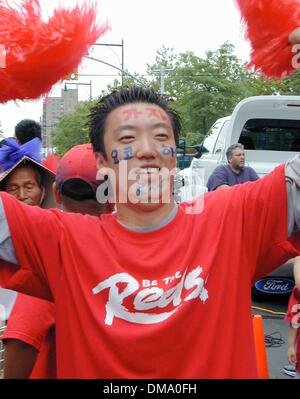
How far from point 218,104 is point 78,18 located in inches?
818

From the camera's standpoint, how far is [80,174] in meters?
2.03

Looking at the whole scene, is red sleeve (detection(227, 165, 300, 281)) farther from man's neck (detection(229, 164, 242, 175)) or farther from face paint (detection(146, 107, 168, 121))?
man's neck (detection(229, 164, 242, 175))

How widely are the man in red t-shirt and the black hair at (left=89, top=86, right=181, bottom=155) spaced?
0.30 feet

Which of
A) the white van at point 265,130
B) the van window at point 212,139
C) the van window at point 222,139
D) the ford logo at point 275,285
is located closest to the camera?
the ford logo at point 275,285

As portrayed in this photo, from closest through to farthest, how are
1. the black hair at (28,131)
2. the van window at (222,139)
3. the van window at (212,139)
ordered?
the black hair at (28,131) < the van window at (222,139) < the van window at (212,139)

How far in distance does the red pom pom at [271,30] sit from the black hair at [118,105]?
277 millimetres

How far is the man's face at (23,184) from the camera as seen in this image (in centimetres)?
237

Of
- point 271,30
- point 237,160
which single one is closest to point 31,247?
point 271,30

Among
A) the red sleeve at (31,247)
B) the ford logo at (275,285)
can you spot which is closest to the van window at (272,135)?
the ford logo at (275,285)

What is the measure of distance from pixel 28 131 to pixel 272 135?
416 cm

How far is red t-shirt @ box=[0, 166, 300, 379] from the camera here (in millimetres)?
1478

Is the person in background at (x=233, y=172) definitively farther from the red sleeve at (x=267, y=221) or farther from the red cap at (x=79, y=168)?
the red sleeve at (x=267, y=221)

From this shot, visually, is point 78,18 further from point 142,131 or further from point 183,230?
point 183,230

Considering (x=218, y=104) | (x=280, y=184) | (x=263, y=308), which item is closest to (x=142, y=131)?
(x=280, y=184)
